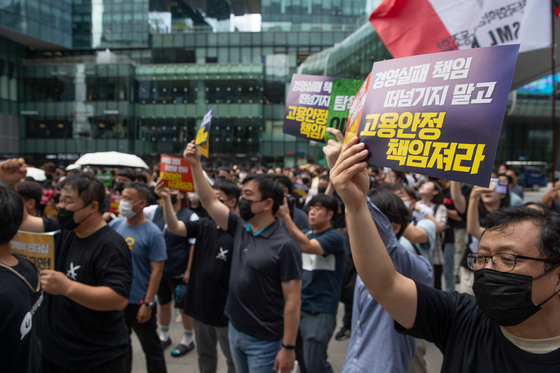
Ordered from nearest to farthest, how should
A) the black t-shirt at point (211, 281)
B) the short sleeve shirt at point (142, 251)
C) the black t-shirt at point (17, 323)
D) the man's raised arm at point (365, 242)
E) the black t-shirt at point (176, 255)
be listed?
1. the man's raised arm at point (365, 242)
2. the black t-shirt at point (17, 323)
3. the black t-shirt at point (211, 281)
4. the short sleeve shirt at point (142, 251)
5. the black t-shirt at point (176, 255)

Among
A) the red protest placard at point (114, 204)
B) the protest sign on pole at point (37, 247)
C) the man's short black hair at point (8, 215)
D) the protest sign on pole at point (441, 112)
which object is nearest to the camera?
the protest sign on pole at point (441, 112)

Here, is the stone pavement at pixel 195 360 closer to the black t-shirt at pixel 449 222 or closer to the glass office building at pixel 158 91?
the black t-shirt at pixel 449 222

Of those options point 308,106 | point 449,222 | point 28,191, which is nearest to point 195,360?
point 28,191

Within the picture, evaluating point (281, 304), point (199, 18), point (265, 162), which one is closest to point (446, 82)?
point (281, 304)

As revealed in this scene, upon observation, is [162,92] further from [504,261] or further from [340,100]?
[504,261]

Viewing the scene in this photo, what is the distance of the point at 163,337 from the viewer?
4.47 meters

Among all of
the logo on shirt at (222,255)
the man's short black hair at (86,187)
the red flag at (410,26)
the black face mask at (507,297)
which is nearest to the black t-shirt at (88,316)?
the man's short black hair at (86,187)

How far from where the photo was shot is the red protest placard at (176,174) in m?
4.03

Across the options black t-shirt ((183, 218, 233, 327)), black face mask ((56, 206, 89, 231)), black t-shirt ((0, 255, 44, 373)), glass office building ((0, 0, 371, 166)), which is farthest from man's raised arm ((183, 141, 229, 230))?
glass office building ((0, 0, 371, 166))

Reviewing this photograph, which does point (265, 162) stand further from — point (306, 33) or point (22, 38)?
point (22, 38)

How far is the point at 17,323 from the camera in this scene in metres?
1.65

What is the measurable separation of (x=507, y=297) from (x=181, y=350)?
3.88 metres

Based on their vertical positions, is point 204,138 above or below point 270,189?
above

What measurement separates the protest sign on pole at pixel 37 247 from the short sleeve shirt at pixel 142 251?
4.41 ft
